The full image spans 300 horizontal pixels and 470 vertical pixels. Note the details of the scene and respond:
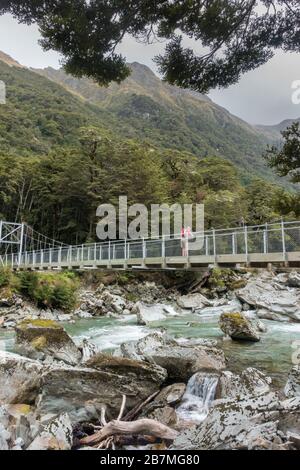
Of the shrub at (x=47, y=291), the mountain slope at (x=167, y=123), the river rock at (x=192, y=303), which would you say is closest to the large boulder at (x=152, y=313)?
the river rock at (x=192, y=303)

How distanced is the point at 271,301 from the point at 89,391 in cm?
1144

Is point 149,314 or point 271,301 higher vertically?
point 271,301

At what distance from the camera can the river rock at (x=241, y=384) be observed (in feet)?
15.7

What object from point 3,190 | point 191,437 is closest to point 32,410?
point 191,437

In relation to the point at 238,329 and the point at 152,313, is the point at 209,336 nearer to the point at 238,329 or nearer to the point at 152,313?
the point at 238,329

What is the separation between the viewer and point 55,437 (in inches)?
124

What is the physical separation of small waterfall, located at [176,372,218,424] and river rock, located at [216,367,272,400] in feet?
0.33

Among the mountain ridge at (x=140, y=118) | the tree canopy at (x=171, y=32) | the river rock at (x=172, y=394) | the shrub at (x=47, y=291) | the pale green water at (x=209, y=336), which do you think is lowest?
the pale green water at (x=209, y=336)

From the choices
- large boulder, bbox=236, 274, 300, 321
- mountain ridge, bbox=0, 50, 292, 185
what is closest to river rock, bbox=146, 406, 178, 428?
large boulder, bbox=236, 274, 300, 321

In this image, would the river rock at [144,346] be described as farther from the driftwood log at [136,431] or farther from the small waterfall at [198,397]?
the driftwood log at [136,431]

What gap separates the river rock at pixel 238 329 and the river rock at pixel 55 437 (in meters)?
6.45

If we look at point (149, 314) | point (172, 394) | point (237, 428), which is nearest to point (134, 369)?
point (172, 394)

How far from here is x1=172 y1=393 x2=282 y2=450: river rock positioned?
9.04ft

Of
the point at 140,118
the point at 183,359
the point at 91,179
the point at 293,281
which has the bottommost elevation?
the point at 183,359
